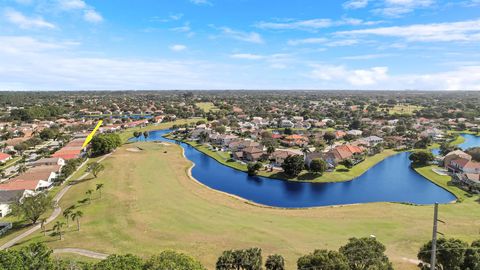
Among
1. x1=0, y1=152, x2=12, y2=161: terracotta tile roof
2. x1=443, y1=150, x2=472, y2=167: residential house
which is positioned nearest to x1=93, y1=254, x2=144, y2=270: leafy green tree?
x1=443, y1=150, x2=472, y2=167: residential house

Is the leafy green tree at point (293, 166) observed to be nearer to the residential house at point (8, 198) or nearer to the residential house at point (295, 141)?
the residential house at point (295, 141)

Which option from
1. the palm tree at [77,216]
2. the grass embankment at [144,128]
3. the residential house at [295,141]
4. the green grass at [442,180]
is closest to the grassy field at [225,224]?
the palm tree at [77,216]

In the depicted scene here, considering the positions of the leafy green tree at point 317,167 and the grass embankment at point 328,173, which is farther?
the grass embankment at point 328,173

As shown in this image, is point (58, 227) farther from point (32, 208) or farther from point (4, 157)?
point (4, 157)

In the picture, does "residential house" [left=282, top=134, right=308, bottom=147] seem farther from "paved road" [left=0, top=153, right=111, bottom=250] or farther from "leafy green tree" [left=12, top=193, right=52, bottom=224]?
"leafy green tree" [left=12, top=193, right=52, bottom=224]

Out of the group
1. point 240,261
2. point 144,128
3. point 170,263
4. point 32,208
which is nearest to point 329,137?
point 144,128
